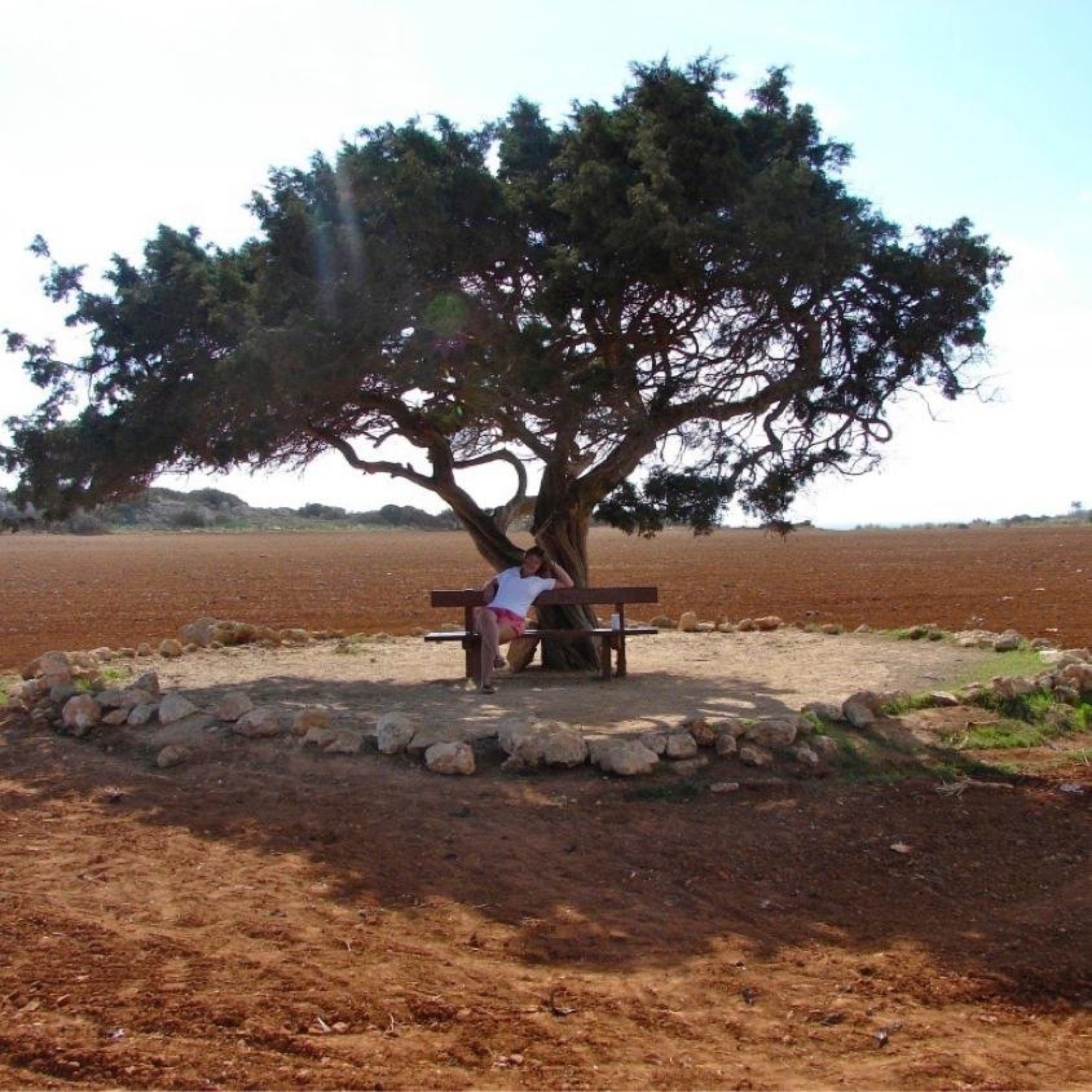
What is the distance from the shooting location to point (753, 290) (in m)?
11.5

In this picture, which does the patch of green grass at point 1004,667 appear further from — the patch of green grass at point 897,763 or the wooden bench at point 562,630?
the wooden bench at point 562,630

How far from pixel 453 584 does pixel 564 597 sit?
85.5 feet

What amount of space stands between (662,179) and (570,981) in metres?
7.53

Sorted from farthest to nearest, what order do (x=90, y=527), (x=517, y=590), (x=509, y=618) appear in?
(x=90, y=527)
(x=517, y=590)
(x=509, y=618)

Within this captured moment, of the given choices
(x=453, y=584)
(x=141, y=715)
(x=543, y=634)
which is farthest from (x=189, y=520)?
(x=141, y=715)

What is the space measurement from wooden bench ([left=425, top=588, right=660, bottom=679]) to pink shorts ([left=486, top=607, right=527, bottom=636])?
0.33 m

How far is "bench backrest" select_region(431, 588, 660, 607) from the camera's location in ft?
39.1

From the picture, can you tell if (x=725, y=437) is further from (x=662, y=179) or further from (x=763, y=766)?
(x=763, y=766)

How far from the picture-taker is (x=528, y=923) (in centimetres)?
622

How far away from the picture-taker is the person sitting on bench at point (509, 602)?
1119 centimetres

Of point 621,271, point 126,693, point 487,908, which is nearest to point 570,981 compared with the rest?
point 487,908

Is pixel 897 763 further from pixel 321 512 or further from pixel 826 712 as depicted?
pixel 321 512

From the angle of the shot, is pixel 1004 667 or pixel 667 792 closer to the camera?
pixel 667 792

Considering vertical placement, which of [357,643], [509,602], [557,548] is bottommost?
[357,643]
